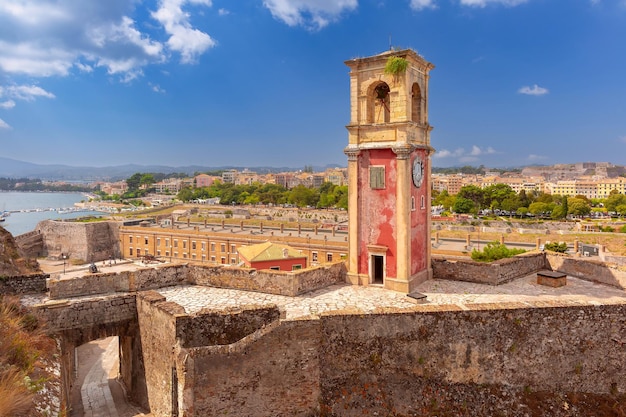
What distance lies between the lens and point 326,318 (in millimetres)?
11242

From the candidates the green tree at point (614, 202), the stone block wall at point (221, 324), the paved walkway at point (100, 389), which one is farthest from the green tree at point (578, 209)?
the stone block wall at point (221, 324)

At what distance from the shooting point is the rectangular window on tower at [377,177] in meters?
15.3

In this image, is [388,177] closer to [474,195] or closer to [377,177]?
[377,177]

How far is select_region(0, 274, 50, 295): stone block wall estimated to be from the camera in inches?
541

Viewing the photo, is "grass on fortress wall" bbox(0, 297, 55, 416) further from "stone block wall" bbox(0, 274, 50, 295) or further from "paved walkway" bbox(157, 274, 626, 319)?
"paved walkway" bbox(157, 274, 626, 319)

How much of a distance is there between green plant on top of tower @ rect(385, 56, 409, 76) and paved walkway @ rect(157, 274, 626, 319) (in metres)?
7.95

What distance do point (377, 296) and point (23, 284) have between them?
12124mm

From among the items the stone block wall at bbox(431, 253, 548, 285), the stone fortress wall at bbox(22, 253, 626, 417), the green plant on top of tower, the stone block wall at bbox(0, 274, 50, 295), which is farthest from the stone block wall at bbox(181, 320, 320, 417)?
the green plant on top of tower

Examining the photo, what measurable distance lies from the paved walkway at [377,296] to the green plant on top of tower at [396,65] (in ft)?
26.1

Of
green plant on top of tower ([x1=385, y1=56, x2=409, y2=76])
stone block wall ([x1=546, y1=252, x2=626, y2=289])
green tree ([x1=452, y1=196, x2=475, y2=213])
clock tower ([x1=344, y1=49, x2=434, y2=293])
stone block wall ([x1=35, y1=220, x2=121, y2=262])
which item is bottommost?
stone block wall ([x1=35, y1=220, x2=121, y2=262])

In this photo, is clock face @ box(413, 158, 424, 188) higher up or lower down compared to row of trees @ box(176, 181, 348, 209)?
higher up

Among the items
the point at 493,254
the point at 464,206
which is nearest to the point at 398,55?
the point at 493,254

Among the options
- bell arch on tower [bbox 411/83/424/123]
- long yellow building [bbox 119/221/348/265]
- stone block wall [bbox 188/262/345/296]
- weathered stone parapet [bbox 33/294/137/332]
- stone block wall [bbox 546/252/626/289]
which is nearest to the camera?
weathered stone parapet [bbox 33/294/137/332]

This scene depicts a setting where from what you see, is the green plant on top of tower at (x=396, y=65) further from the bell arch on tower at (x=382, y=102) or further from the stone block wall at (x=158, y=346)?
the stone block wall at (x=158, y=346)
